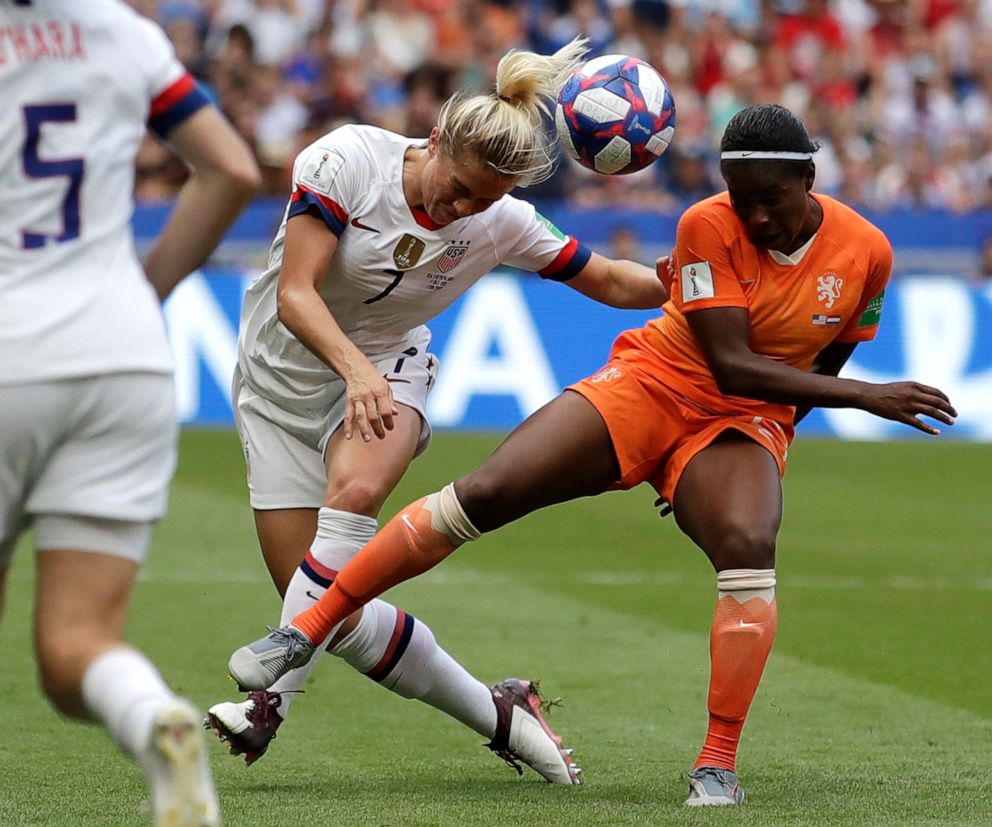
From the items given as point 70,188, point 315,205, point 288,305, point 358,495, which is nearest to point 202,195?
point 70,188

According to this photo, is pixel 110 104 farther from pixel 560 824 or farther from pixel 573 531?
pixel 573 531

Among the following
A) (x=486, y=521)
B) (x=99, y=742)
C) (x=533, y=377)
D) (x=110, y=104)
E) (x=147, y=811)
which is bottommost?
(x=533, y=377)

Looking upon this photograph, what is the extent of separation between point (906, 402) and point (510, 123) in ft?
4.57

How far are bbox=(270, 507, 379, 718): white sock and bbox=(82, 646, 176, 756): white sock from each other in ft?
6.41

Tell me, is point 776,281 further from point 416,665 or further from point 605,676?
point 605,676

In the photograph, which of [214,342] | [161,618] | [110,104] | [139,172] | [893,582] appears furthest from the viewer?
[139,172]

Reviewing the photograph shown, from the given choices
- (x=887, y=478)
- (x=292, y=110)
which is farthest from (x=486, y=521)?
(x=292, y=110)

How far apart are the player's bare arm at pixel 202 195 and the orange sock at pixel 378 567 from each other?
1650 mm

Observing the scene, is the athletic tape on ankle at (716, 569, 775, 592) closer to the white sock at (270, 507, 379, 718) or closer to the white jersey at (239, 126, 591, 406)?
the white sock at (270, 507, 379, 718)

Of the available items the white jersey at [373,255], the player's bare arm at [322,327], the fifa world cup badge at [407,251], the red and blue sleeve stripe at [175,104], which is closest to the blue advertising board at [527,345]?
the white jersey at [373,255]

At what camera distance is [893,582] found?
9.77 meters

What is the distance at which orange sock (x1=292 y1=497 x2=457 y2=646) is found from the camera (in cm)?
515

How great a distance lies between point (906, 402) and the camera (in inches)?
196

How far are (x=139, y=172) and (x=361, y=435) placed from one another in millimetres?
12424
